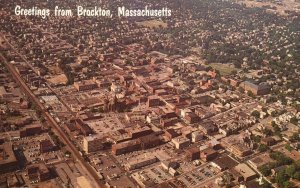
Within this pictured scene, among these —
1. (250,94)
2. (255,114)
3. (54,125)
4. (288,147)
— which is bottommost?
(288,147)

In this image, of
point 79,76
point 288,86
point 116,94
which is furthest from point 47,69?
point 288,86

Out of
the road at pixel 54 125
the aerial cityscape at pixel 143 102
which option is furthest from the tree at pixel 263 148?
the road at pixel 54 125

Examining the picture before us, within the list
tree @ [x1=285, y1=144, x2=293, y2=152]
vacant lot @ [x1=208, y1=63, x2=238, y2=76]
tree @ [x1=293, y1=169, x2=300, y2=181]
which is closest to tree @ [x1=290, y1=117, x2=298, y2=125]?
tree @ [x1=285, y1=144, x2=293, y2=152]

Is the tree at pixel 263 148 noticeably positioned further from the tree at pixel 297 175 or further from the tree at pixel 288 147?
the tree at pixel 297 175

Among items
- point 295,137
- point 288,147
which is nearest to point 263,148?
point 288,147

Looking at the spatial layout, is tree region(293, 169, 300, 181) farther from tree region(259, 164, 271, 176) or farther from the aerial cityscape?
tree region(259, 164, 271, 176)

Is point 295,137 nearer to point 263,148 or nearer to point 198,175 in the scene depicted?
point 263,148
